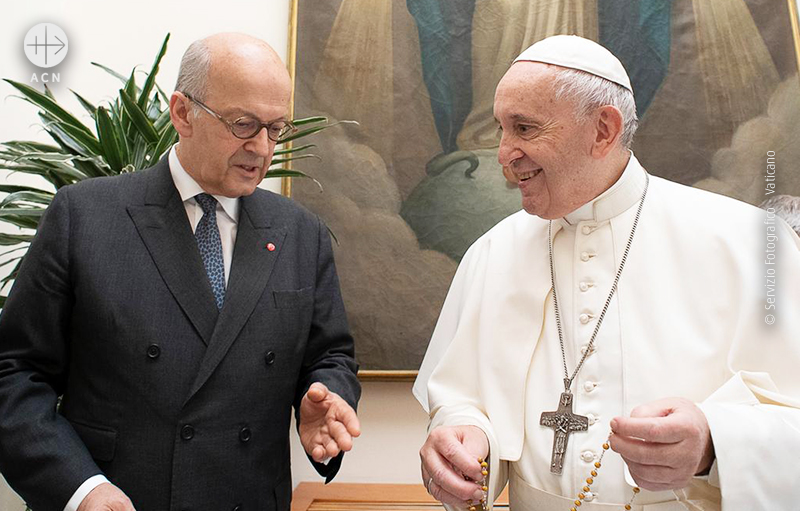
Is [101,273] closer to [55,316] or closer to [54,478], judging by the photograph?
[55,316]

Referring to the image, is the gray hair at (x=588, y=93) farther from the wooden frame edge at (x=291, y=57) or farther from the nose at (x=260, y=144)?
the wooden frame edge at (x=291, y=57)

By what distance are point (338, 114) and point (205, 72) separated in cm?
157

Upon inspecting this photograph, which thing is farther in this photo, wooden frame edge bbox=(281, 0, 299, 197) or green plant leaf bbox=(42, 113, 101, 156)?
wooden frame edge bbox=(281, 0, 299, 197)

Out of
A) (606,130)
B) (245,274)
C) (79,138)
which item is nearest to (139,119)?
(79,138)

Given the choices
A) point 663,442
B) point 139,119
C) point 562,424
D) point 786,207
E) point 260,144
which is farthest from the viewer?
point 786,207

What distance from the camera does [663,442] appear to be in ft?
4.76

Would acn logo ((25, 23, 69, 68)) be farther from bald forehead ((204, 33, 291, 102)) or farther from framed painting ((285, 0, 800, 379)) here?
bald forehead ((204, 33, 291, 102))

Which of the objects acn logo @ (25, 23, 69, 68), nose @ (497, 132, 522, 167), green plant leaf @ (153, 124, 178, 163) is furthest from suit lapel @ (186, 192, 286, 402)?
acn logo @ (25, 23, 69, 68)

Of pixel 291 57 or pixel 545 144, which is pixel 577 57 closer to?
pixel 545 144

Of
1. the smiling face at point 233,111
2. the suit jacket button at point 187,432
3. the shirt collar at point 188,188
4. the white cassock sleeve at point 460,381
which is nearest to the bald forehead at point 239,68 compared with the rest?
the smiling face at point 233,111

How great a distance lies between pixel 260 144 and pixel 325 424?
759mm

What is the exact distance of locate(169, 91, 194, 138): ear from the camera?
6.64ft

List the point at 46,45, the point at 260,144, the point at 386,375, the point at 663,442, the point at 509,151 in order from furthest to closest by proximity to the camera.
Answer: the point at 46,45 → the point at 386,375 → the point at 260,144 → the point at 509,151 → the point at 663,442

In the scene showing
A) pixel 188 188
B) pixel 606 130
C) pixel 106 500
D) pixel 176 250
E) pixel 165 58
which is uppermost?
pixel 165 58
